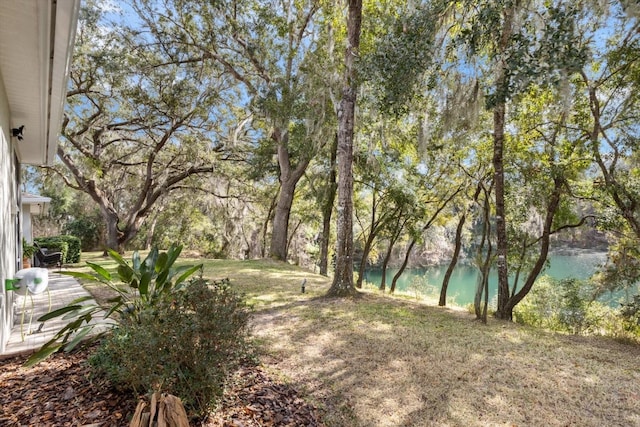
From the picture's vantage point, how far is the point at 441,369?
3.32m

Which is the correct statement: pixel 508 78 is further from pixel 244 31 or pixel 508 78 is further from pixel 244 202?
pixel 244 202

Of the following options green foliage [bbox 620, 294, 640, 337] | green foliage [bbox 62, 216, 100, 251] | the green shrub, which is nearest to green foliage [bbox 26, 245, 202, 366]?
green foliage [bbox 620, 294, 640, 337]

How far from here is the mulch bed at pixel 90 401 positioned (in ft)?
7.07

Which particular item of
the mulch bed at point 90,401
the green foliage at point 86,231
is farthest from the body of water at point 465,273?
the mulch bed at point 90,401

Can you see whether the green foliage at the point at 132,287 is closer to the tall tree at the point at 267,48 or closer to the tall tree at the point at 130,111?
the tall tree at the point at 267,48

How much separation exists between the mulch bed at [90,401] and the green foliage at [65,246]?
357 inches

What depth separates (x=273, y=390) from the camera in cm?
281

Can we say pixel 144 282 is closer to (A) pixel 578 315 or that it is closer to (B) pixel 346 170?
(B) pixel 346 170

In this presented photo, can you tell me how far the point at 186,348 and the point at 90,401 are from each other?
87 centimetres

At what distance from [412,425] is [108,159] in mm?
14718

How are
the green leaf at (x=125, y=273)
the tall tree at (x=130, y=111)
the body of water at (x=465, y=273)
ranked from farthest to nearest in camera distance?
1. the body of water at (x=465, y=273)
2. the tall tree at (x=130, y=111)
3. the green leaf at (x=125, y=273)

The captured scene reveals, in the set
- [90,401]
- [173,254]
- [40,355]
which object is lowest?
[90,401]

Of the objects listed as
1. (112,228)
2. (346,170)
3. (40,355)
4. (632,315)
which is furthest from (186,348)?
(112,228)

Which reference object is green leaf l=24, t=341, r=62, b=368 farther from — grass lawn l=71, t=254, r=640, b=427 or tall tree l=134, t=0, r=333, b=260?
tall tree l=134, t=0, r=333, b=260
